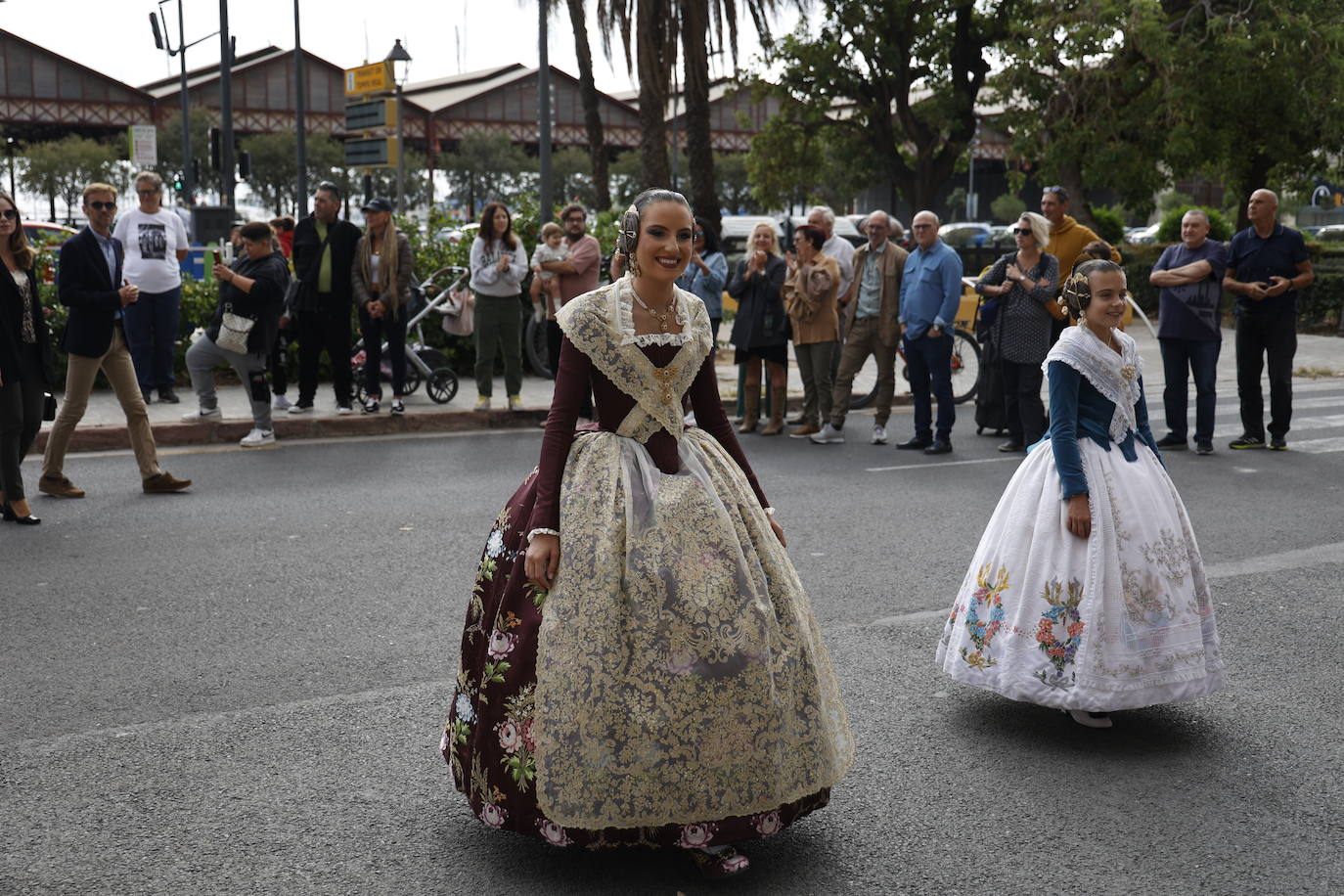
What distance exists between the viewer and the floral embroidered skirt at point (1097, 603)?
436cm

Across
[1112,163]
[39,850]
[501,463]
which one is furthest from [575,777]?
[1112,163]

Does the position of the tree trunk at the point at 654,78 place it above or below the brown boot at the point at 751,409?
above

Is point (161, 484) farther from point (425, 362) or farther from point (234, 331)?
point (425, 362)

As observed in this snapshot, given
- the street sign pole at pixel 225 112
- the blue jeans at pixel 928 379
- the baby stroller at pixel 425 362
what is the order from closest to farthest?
the blue jeans at pixel 928 379 < the baby stroller at pixel 425 362 < the street sign pole at pixel 225 112

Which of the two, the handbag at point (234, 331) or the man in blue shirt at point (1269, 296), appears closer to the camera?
the handbag at point (234, 331)

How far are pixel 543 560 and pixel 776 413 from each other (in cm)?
835

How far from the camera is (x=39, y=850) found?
11.8 feet

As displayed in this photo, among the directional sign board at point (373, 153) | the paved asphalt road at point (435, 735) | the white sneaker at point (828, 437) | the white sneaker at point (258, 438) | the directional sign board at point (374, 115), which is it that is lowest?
the paved asphalt road at point (435, 735)

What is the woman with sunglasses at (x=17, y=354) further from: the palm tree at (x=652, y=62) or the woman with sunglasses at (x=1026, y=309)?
the palm tree at (x=652, y=62)

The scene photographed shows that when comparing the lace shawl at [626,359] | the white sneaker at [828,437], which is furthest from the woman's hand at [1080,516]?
the white sneaker at [828,437]

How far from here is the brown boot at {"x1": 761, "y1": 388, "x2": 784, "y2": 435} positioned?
1153cm

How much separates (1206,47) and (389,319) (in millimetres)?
18085

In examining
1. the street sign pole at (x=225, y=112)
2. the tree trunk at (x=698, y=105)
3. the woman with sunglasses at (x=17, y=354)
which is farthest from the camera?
the street sign pole at (x=225, y=112)

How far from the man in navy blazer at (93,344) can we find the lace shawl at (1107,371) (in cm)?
582
